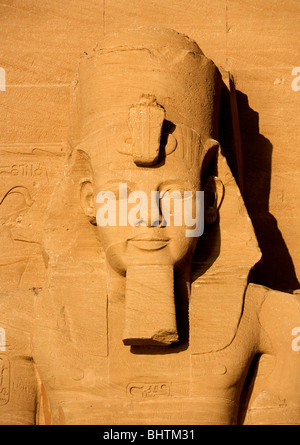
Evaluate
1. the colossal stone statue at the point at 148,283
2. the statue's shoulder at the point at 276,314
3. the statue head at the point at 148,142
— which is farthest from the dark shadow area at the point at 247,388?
the statue head at the point at 148,142

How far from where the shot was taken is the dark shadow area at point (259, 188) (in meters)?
9.56

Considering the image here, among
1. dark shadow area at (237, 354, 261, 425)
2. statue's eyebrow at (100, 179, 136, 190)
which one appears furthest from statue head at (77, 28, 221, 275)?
dark shadow area at (237, 354, 261, 425)

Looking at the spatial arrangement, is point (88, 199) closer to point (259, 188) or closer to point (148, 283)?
point (148, 283)

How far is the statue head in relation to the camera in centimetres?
850

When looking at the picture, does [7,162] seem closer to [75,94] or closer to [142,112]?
[75,94]

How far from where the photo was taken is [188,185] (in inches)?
339

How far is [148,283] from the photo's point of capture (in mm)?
8398

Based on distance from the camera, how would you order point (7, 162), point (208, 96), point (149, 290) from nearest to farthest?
1. point (149, 290)
2. point (208, 96)
3. point (7, 162)

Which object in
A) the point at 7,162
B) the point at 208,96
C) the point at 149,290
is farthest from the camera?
the point at 7,162

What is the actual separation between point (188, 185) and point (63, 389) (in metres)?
1.48

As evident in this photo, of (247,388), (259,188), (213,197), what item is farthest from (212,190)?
(247,388)

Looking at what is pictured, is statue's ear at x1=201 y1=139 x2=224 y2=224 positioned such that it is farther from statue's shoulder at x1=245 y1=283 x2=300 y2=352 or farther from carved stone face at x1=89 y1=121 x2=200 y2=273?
statue's shoulder at x1=245 y1=283 x2=300 y2=352
